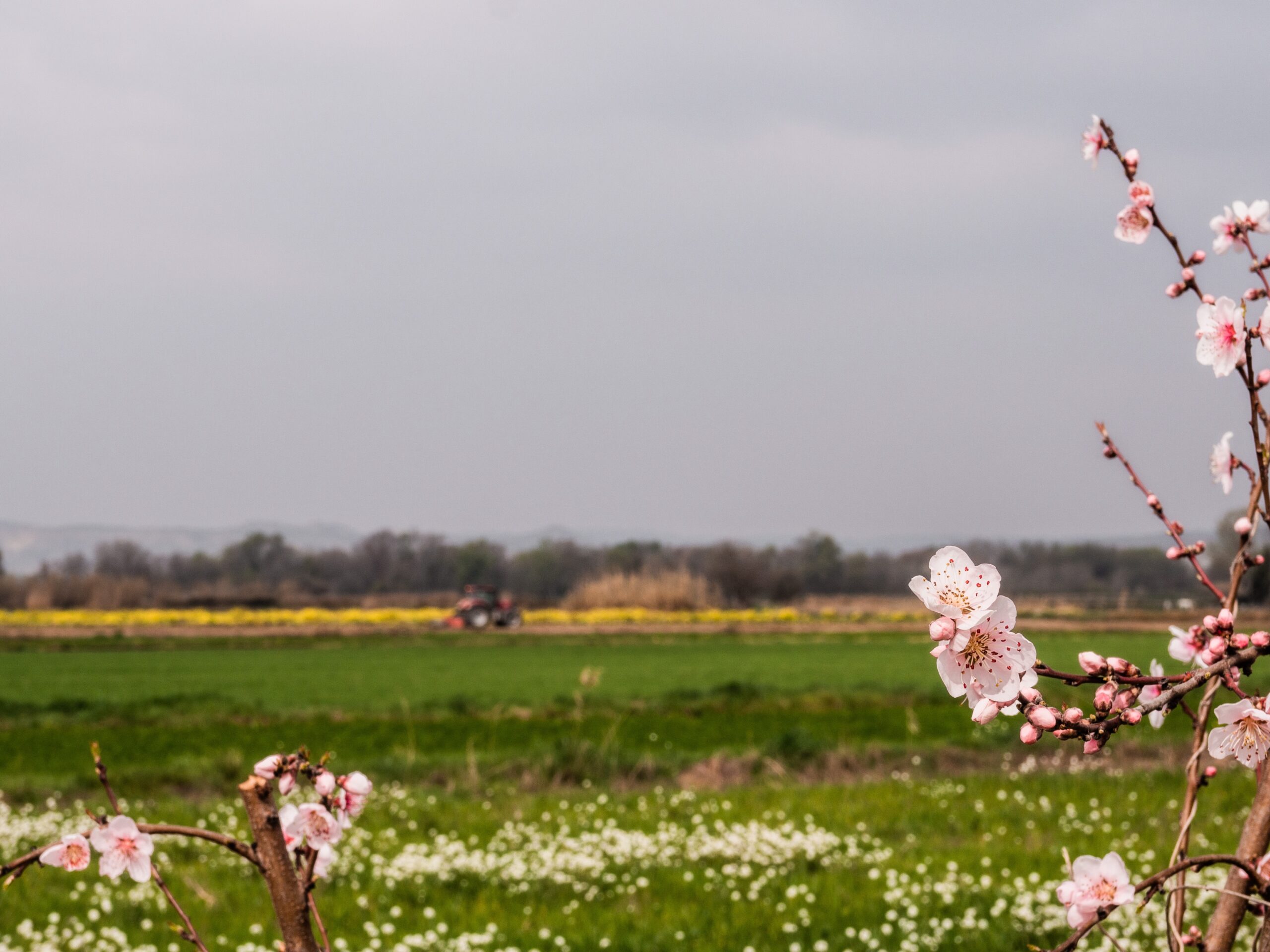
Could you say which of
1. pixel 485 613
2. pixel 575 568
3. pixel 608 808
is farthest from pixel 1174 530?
pixel 575 568

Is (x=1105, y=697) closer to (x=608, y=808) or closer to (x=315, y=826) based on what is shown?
(x=315, y=826)

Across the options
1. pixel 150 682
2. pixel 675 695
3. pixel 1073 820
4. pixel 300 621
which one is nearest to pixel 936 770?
pixel 1073 820

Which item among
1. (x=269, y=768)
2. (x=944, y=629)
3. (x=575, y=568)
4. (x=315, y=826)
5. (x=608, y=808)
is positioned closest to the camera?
(x=944, y=629)

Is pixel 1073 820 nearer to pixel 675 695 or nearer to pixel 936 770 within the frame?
pixel 936 770

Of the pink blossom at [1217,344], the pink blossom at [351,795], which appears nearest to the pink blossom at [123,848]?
the pink blossom at [351,795]

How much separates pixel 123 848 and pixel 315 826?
0.31 meters

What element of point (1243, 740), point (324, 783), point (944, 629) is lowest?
point (324, 783)

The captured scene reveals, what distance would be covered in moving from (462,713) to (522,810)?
40.5 feet

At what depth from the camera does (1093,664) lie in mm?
1224

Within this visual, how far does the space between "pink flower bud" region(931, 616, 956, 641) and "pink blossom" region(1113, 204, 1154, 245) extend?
93 centimetres

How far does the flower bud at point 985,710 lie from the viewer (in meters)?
1.10

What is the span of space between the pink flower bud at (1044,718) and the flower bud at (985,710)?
37 millimetres

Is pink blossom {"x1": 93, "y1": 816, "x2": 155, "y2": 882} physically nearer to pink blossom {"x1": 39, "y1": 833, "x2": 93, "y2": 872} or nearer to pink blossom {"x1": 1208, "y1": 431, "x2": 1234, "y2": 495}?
pink blossom {"x1": 39, "y1": 833, "x2": 93, "y2": 872}

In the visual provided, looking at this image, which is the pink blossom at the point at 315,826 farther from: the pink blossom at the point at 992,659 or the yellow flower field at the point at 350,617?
the yellow flower field at the point at 350,617
